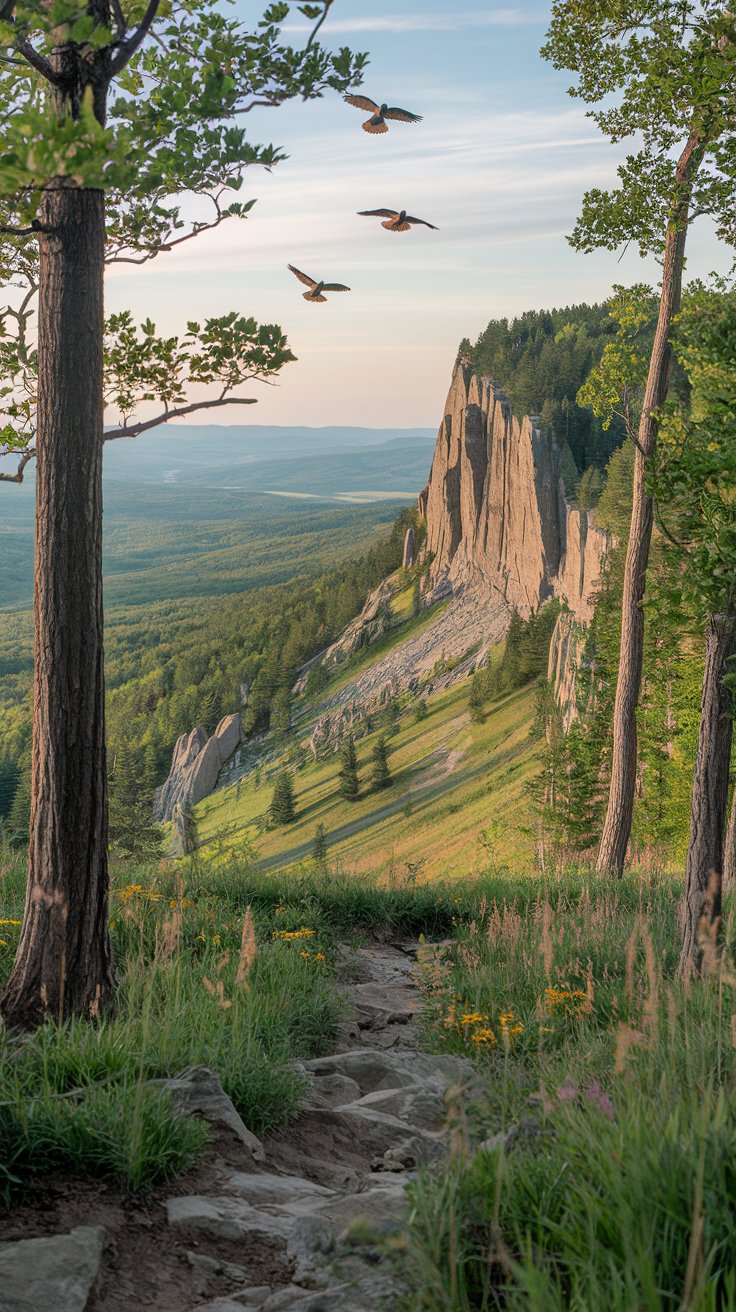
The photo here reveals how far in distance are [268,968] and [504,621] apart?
102832 mm

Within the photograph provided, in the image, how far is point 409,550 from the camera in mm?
142500

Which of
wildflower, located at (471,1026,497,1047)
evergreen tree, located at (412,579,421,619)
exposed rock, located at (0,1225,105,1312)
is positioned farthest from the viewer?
evergreen tree, located at (412,579,421,619)

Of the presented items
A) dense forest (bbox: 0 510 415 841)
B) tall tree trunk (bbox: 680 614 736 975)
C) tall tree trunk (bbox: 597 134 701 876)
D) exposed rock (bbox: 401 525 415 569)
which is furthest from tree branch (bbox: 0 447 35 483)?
exposed rock (bbox: 401 525 415 569)

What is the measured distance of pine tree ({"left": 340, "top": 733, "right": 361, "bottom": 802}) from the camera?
9056 centimetres

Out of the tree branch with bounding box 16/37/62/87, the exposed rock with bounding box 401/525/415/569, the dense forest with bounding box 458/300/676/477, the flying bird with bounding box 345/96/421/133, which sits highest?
the dense forest with bounding box 458/300/676/477

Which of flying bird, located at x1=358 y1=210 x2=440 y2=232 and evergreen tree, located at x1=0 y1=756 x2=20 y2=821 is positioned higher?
flying bird, located at x1=358 y1=210 x2=440 y2=232

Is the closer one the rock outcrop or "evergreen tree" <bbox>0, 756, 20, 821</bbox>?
"evergreen tree" <bbox>0, 756, 20, 821</bbox>

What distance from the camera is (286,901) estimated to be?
31.1 ft

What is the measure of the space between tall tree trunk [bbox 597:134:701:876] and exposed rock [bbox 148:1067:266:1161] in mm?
9917

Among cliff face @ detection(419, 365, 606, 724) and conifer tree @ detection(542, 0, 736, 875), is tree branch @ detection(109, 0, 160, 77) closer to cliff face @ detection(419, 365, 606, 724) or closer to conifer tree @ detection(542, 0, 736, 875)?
conifer tree @ detection(542, 0, 736, 875)

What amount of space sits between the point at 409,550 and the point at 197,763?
143 ft

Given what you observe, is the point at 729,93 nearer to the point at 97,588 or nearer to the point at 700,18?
the point at 700,18

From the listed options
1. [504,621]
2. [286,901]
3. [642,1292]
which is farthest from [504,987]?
[504,621]

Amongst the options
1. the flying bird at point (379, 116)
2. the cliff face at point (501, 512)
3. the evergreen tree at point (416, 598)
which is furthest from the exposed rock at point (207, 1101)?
the evergreen tree at point (416, 598)
